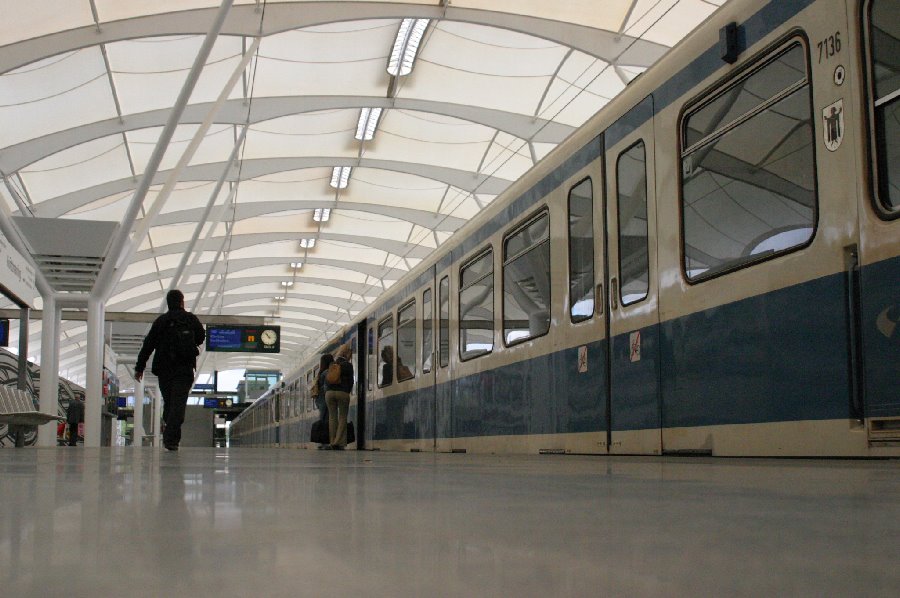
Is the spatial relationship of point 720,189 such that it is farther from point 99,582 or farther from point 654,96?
point 99,582

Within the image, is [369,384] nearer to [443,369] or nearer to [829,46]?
[443,369]

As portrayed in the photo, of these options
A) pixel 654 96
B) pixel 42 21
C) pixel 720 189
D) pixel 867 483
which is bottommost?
pixel 867 483

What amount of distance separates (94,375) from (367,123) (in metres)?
13.0

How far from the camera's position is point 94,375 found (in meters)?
20.9

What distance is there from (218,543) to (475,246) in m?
9.40

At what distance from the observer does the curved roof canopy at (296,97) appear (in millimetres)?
21547

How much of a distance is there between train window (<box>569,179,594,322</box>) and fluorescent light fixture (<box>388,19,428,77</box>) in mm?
17037

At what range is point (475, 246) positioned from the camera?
1042 centimetres

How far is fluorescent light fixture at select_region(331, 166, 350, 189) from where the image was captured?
34812 mm

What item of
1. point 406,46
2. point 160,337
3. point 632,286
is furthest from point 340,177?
point 632,286

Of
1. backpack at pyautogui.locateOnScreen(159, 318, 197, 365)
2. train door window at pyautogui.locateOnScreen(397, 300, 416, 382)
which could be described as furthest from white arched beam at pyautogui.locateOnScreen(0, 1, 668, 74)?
backpack at pyautogui.locateOnScreen(159, 318, 197, 365)

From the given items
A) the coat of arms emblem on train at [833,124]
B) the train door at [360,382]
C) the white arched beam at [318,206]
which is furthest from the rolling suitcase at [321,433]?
the white arched beam at [318,206]

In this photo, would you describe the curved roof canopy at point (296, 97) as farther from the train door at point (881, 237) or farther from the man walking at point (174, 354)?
the train door at point (881, 237)

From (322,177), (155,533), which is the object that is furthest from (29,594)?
(322,177)
